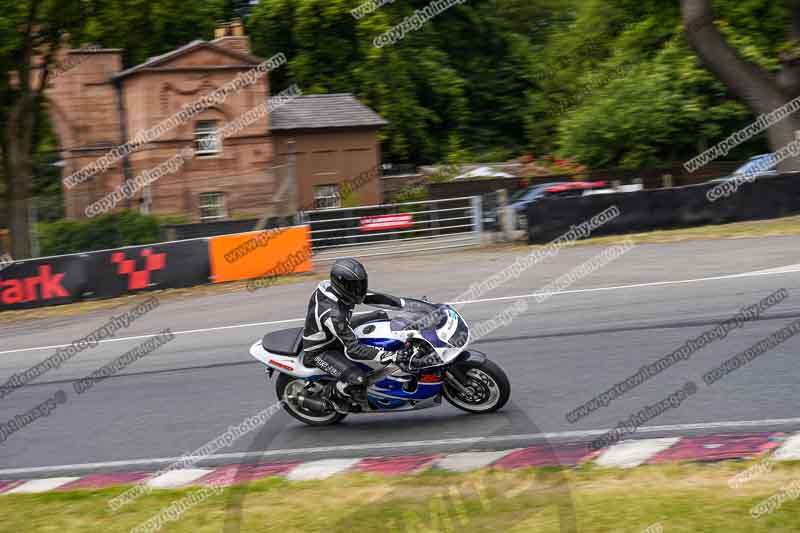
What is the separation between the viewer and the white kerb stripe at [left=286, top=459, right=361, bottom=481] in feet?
26.2

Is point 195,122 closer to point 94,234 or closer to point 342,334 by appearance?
point 94,234

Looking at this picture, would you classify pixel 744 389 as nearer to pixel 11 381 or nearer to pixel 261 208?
pixel 11 381

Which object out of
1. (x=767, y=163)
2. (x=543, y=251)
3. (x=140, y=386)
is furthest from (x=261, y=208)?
(x=767, y=163)

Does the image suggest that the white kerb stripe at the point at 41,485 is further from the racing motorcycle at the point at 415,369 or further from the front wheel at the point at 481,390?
the front wheel at the point at 481,390

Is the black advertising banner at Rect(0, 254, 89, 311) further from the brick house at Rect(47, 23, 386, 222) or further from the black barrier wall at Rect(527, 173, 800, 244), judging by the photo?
the brick house at Rect(47, 23, 386, 222)

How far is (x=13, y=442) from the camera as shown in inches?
411

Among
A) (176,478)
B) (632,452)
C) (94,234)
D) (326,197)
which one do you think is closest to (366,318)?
(176,478)

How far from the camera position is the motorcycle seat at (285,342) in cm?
939

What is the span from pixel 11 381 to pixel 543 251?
12.5m

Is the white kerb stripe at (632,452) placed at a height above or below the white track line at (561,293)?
below

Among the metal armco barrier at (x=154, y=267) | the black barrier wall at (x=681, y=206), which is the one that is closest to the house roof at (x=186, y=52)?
the metal armco barrier at (x=154, y=267)

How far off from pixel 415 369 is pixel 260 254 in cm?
1393

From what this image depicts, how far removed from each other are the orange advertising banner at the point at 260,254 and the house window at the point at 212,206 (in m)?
3.81

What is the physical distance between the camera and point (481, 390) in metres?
9.05
